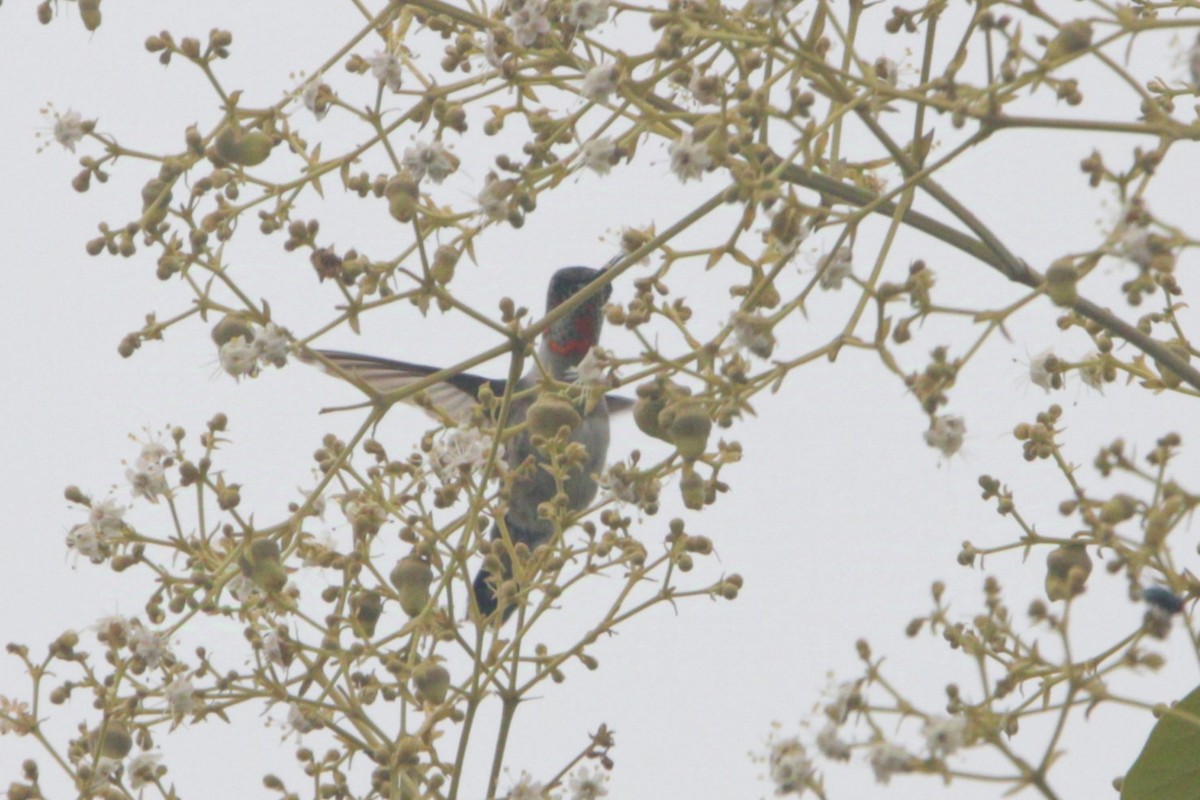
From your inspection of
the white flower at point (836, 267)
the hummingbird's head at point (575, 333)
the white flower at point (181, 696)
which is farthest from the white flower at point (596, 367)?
the hummingbird's head at point (575, 333)

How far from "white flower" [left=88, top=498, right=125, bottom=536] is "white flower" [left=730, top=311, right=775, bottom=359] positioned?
154 centimetres

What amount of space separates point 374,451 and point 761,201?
121 cm

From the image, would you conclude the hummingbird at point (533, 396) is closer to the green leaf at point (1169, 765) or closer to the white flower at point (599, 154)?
the white flower at point (599, 154)

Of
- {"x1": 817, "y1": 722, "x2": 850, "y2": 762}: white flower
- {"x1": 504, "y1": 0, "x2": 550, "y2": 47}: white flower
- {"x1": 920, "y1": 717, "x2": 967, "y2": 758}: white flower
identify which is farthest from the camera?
{"x1": 504, "y1": 0, "x2": 550, "y2": 47}: white flower

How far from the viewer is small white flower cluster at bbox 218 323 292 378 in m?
3.55

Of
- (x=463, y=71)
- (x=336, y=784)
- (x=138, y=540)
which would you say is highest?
(x=463, y=71)

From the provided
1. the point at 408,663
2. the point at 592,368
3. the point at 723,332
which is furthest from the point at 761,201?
the point at 408,663

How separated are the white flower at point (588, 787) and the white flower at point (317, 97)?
1552 millimetres

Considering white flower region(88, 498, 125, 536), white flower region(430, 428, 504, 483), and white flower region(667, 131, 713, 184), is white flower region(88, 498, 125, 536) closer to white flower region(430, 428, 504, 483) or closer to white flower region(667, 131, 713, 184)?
white flower region(430, 428, 504, 483)

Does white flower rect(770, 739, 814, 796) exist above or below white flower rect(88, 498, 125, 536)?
below

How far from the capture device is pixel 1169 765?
3250 millimetres

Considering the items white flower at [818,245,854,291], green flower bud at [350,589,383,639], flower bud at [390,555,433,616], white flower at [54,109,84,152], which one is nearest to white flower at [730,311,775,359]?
white flower at [818,245,854,291]

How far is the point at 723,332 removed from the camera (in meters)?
3.22

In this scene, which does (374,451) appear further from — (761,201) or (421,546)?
(761,201)
